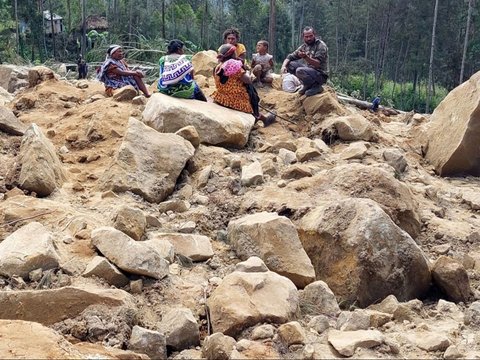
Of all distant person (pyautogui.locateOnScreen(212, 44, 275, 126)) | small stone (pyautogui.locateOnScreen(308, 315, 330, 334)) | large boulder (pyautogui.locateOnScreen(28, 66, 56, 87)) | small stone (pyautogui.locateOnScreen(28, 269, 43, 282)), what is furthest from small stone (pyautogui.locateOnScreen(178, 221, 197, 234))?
large boulder (pyautogui.locateOnScreen(28, 66, 56, 87))

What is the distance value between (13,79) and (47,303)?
7.70 m

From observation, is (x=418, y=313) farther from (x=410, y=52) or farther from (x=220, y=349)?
(x=410, y=52)

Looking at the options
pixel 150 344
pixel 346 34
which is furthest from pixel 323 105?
pixel 346 34

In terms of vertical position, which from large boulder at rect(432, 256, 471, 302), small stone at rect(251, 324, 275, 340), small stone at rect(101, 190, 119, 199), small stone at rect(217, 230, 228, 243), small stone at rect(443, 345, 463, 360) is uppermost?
small stone at rect(251, 324, 275, 340)

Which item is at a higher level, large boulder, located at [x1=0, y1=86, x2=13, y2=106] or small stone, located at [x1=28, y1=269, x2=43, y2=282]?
small stone, located at [x1=28, y1=269, x2=43, y2=282]

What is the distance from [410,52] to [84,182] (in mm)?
29117

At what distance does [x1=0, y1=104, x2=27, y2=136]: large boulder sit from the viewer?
611cm

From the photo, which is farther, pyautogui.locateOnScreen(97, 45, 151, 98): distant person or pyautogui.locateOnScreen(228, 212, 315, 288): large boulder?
pyautogui.locateOnScreen(97, 45, 151, 98): distant person

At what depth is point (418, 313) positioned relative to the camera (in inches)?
138

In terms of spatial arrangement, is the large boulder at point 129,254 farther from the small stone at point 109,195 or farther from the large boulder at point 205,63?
the large boulder at point 205,63

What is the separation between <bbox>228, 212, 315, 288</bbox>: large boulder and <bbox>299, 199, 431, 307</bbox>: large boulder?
0.76ft

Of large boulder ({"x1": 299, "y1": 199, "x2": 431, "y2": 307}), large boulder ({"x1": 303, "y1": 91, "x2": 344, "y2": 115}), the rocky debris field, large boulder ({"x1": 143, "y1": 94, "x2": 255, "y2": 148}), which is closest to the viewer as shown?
the rocky debris field

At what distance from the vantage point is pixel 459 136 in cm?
670

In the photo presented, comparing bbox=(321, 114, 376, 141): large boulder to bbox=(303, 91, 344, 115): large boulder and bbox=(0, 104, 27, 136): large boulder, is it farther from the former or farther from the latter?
bbox=(0, 104, 27, 136): large boulder
